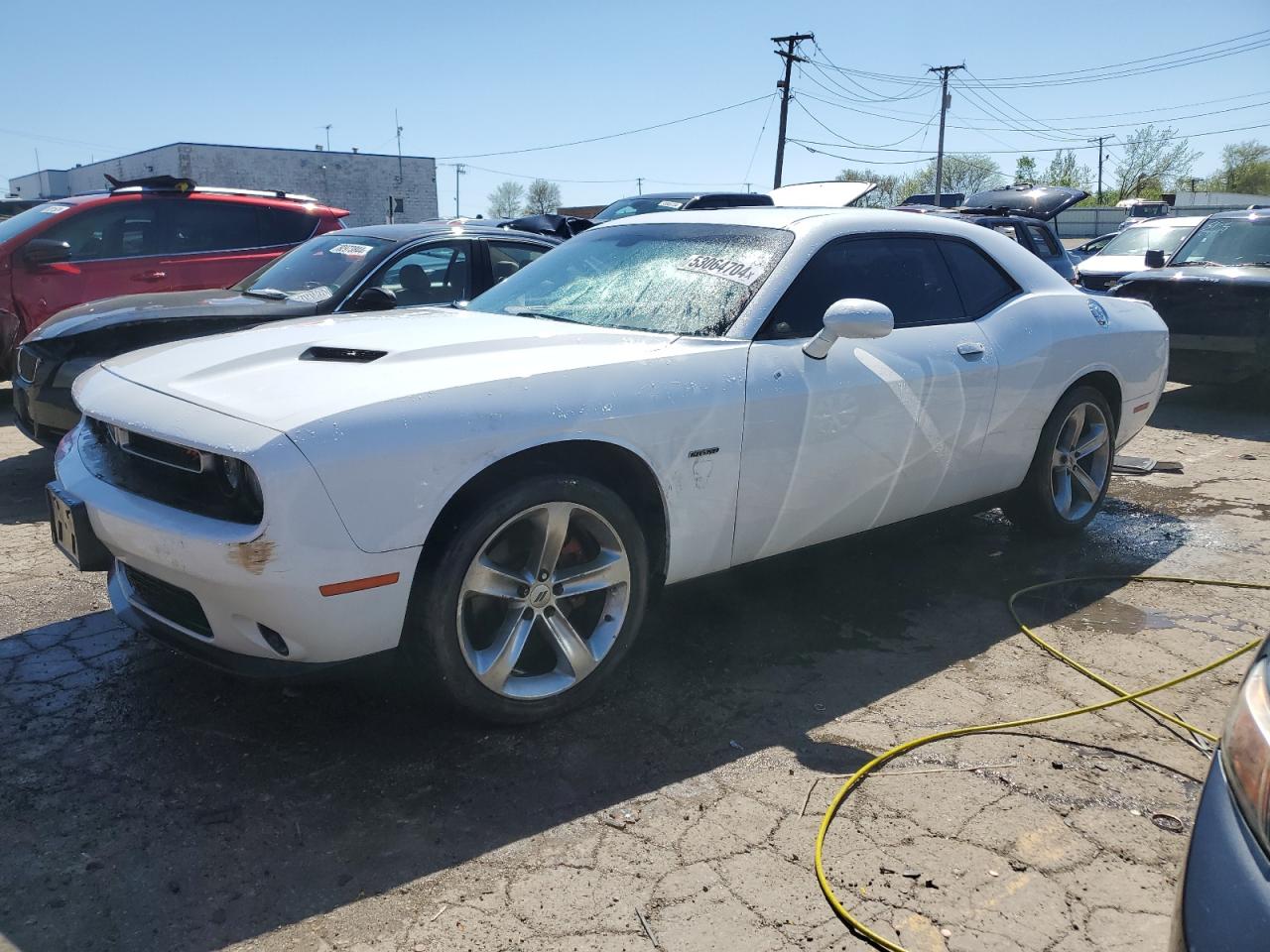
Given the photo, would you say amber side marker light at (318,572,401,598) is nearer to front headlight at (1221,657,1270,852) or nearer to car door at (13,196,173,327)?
front headlight at (1221,657,1270,852)

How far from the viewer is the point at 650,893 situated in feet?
7.77

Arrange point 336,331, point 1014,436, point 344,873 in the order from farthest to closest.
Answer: point 1014,436 < point 336,331 < point 344,873

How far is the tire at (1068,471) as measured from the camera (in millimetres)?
4734

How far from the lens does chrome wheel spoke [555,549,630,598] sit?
3.13m

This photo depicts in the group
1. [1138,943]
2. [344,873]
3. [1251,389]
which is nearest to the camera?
[1138,943]

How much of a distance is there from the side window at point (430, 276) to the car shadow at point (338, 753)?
8.93ft

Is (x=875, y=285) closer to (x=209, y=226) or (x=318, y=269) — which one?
(x=318, y=269)

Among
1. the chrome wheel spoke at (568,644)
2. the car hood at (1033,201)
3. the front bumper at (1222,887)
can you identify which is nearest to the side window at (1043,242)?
the car hood at (1033,201)

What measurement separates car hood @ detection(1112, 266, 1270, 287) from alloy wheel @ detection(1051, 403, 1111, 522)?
477 centimetres

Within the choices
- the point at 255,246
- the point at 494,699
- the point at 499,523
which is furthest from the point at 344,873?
the point at 255,246

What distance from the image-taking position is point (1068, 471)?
4.98 meters

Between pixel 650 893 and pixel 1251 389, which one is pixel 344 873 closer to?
pixel 650 893

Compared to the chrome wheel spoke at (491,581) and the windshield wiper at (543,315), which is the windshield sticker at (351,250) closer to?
the windshield wiper at (543,315)

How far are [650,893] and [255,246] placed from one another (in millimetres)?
7544
